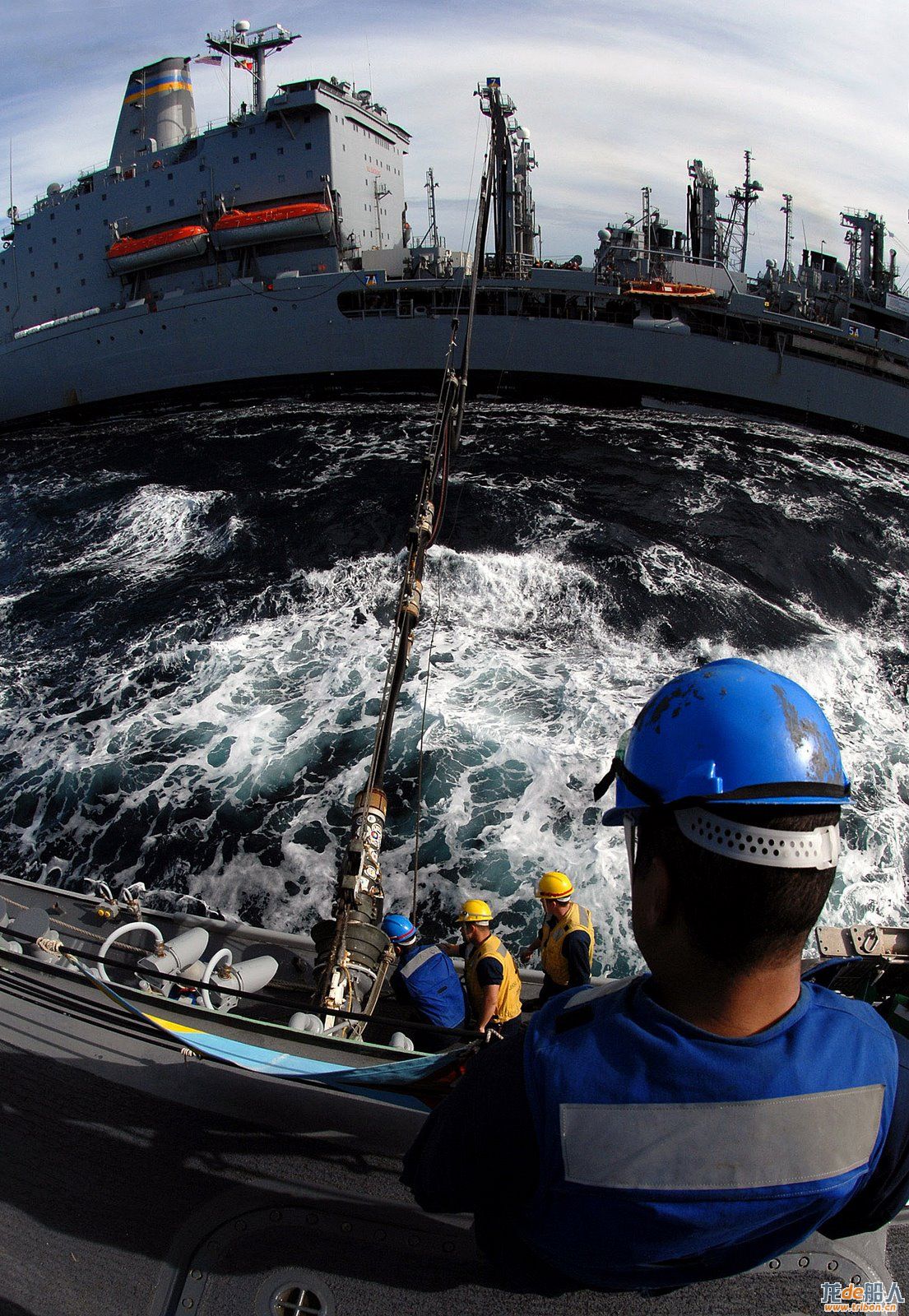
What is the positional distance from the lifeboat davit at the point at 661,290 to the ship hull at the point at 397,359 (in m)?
1.22

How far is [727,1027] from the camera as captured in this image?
1.01 meters

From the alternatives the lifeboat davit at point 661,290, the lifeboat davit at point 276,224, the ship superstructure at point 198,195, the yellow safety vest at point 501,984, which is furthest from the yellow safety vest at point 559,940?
the lifeboat davit at point 276,224

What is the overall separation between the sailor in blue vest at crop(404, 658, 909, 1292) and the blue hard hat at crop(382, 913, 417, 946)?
10.7ft

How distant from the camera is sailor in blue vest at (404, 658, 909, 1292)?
0.96 metres

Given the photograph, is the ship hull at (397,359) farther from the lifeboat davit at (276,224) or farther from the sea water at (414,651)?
the sea water at (414,651)

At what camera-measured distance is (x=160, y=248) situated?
27625 millimetres

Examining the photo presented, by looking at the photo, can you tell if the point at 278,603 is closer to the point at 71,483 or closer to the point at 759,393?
the point at 71,483

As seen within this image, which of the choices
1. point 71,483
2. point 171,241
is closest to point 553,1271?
point 71,483

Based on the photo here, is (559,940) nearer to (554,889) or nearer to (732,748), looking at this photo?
(554,889)

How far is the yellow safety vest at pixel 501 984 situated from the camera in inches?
154

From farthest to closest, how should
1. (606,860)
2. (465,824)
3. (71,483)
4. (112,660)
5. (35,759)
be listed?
1. (71,483)
2. (112,660)
3. (35,759)
4. (465,824)
5. (606,860)

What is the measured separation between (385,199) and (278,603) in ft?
85.5

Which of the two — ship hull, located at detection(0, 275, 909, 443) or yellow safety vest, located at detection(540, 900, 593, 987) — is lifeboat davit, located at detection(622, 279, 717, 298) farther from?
yellow safety vest, located at detection(540, 900, 593, 987)

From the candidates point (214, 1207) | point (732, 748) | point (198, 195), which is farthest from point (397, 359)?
point (732, 748)
